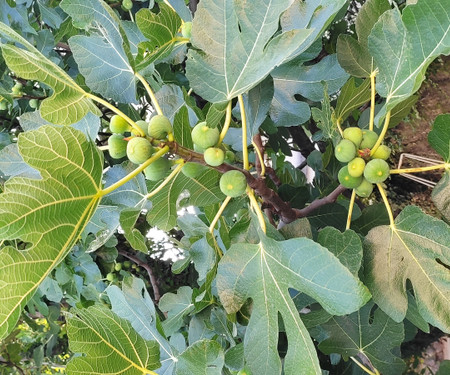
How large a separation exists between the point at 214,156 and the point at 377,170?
0.81 feet

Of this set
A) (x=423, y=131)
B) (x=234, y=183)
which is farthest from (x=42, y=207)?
(x=423, y=131)

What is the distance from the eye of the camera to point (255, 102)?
76 centimetres

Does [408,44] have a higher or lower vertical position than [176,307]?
higher

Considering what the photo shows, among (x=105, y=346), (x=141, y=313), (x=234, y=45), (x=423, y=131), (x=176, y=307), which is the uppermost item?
(x=234, y=45)

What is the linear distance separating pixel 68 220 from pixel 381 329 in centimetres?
66

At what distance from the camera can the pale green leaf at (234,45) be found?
0.54m

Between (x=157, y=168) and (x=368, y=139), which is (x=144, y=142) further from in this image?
(x=368, y=139)

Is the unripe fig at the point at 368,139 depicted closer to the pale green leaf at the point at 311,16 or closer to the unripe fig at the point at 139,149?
the pale green leaf at the point at 311,16

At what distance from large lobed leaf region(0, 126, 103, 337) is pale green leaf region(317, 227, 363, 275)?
1.20ft

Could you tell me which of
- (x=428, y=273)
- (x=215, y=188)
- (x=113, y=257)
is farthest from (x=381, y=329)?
(x=113, y=257)

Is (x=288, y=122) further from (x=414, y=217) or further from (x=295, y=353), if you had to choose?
(x=295, y=353)

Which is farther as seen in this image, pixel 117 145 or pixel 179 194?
pixel 179 194

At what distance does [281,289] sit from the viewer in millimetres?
663

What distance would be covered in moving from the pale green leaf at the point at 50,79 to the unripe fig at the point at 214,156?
0.23m
